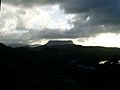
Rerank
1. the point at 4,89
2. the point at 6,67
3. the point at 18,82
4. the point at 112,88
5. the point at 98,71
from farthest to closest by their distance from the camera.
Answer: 1. the point at 6,67
2. the point at 98,71
3. the point at 18,82
4. the point at 112,88
5. the point at 4,89

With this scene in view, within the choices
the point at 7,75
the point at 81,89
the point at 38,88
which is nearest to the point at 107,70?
the point at 81,89

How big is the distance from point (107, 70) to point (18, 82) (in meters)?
35.5

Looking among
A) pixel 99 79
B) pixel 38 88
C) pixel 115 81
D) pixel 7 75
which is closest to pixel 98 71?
pixel 99 79

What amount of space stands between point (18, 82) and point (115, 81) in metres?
37.5

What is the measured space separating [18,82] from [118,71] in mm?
39048

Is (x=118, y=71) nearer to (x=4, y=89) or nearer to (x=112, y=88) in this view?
(x=112, y=88)

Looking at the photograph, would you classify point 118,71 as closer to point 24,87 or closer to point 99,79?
point 99,79

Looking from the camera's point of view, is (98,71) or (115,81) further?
(98,71)

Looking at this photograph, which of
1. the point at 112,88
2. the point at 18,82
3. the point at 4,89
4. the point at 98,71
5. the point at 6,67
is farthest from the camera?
the point at 6,67

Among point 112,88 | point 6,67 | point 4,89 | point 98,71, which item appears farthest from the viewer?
point 6,67

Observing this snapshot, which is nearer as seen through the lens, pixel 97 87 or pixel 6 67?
pixel 97 87

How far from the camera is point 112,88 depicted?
4461 inches

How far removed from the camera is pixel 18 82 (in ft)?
398

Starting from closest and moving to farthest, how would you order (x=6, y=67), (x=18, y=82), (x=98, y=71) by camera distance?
(x=18, y=82)
(x=98, y=71)
(x=6, y=67)
